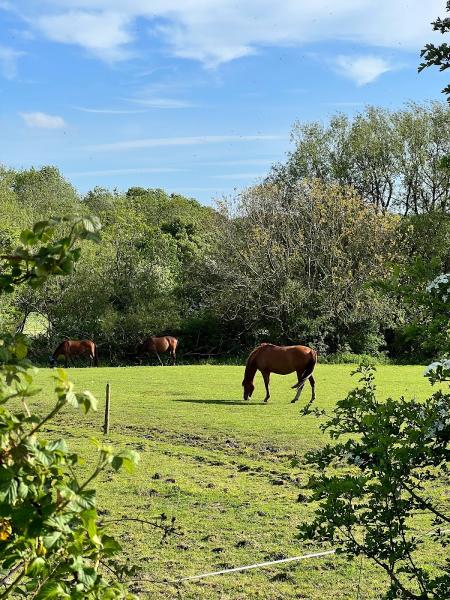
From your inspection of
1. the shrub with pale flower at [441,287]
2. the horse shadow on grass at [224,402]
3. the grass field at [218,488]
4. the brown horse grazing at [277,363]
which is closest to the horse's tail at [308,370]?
the brown horse grazing at [277,363]

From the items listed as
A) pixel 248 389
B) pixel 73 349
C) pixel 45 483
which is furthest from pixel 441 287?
pixel 73 349

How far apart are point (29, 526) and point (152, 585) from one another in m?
5.07

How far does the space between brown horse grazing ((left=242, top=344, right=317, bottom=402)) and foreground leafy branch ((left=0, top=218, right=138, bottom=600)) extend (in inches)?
652

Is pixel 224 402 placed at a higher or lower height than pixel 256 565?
higher

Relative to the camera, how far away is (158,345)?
3334 cm

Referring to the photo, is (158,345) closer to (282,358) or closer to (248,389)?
(282,358)

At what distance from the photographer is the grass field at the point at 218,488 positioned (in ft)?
21.3

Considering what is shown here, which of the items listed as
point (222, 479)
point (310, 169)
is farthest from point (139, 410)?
point (310, 169)

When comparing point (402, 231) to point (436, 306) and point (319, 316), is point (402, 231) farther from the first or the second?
point (436, 306)

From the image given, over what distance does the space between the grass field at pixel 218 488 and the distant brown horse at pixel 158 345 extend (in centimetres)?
1236

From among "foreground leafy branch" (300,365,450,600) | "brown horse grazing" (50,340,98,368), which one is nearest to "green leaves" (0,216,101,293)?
"foreground leafy branch" (300,365,450,600)

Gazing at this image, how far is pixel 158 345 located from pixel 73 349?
3.86m

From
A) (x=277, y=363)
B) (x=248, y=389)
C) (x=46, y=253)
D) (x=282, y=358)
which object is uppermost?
(x=46, y=253)

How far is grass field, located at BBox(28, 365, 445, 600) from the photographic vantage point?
649 centimetres
